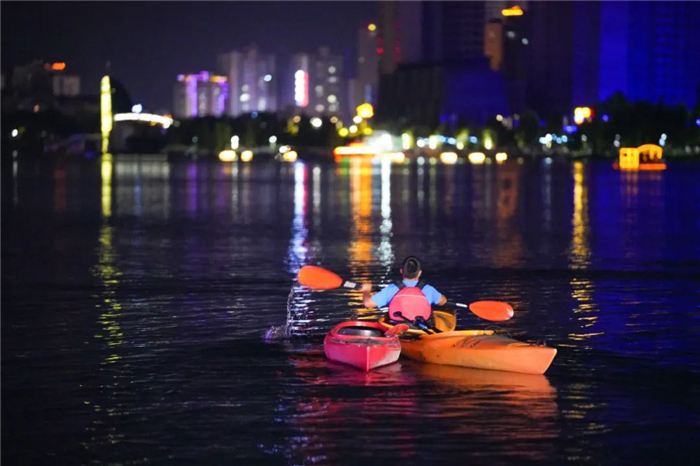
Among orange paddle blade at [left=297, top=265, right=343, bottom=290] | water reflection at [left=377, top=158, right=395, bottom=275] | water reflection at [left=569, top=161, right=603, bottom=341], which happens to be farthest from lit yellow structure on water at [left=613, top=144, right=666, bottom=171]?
orange paddle blade at [left=297, top=265, right=343, bottom=290]

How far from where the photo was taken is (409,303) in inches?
687

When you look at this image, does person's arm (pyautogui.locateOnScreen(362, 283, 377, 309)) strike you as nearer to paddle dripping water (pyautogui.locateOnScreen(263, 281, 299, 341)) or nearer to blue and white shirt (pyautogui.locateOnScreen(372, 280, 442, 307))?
blue and white shirt (pyautogui.locateOnScreen(372, 280, 442, 307))

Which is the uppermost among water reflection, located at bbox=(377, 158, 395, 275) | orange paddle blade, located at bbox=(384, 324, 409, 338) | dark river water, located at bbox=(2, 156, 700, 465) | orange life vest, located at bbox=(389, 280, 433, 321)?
orange life vest, located at bbox=(389, 280, 433, 321)

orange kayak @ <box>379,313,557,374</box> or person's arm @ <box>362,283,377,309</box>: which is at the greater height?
person's arm @ <box>362,283,377,309</box>

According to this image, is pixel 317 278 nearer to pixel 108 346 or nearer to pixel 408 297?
pixel 408 297

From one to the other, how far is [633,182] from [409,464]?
7722 centimetres

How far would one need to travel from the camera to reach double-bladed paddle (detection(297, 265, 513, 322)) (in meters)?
18.7

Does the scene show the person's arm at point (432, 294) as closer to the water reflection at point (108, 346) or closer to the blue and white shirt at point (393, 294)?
the blue and white shirt at point (393, 294)

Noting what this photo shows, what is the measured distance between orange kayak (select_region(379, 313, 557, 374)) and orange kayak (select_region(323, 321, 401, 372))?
329mm

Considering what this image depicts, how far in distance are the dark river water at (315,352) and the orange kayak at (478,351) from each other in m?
0.17

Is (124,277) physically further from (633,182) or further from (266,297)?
(633,182)

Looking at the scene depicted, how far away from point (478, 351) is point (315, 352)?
2.89 meters

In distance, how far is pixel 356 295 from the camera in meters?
25.2

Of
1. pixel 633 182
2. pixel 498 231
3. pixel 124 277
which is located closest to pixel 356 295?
pixel 124 277
